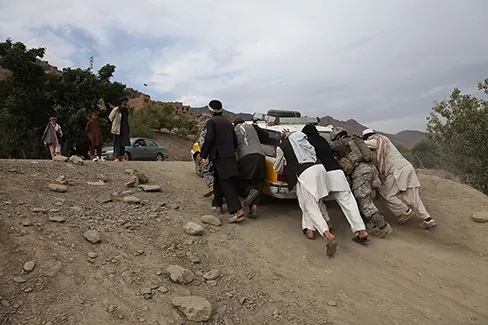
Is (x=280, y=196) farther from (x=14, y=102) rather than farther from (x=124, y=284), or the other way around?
(x=14, y=102)

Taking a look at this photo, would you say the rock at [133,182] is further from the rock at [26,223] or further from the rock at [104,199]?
the rock at [26,223]

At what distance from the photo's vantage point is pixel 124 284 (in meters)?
3.53

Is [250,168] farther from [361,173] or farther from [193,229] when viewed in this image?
[361,173]

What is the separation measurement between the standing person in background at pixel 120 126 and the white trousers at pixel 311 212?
4.59 metres

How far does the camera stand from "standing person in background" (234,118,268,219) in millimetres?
5484

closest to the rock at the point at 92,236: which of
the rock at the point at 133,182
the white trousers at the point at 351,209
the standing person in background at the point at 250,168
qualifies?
the rock at the point at 133,182

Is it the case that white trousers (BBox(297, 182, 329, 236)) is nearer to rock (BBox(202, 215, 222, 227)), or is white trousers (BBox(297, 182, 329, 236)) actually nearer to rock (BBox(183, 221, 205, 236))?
rock (BBox(202, 215, 222, 227))

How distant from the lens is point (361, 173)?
552cm

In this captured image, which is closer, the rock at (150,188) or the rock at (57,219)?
the rock at (57,219)

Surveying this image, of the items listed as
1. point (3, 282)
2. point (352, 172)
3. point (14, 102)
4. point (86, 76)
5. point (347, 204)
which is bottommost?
point (3, 282)

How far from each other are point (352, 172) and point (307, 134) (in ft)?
2.85

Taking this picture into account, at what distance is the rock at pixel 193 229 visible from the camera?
15.5 feet

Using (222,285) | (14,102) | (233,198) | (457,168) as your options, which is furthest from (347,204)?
(14,102)

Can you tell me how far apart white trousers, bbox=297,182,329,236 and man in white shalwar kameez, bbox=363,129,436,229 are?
5.19 ft
